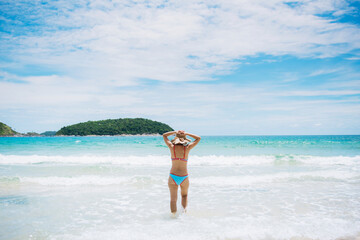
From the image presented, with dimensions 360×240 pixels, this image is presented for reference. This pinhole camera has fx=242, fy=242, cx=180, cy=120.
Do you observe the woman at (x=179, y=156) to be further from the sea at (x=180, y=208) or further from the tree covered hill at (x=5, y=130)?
the tree covered hill at (x=5, y=130)

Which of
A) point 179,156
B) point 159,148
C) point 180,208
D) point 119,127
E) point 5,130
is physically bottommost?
point 180,208

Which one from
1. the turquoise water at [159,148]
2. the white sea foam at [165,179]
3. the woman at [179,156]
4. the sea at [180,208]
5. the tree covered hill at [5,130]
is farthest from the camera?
the tree covered hill at [5,130]

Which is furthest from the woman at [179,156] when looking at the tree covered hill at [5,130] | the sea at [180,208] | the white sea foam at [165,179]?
the tree covered hill at [5,130]

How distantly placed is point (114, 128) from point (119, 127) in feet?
7.44

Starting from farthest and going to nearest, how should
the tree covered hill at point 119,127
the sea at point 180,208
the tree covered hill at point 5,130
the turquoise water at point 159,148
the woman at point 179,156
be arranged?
the tree covered hill at point 5,130 → the tree covered hill at point 119,127 → the turquoise water at point 159,148 → the woman at point 179,156 → the sea at point 180,208

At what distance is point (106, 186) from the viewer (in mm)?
9781

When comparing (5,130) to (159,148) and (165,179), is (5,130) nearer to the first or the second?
(159,148)

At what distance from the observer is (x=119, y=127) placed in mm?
107562

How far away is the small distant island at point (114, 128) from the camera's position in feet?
351

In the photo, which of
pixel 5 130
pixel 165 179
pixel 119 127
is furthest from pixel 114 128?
pixel 165 179

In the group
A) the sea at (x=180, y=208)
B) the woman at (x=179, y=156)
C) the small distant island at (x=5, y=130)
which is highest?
the small distant island at (x=5, y=130)

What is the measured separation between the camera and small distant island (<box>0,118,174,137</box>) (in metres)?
107

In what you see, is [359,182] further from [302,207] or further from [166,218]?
[166,218]

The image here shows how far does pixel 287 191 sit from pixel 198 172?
4771mm
